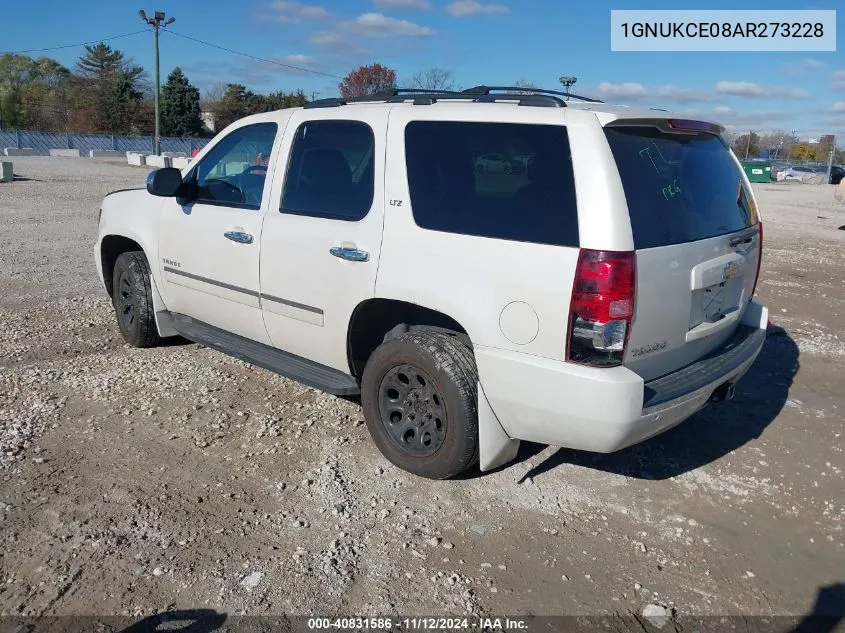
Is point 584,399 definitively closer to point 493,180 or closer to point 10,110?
point 493,180

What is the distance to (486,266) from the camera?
10.9 feet

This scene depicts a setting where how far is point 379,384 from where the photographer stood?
3.94m

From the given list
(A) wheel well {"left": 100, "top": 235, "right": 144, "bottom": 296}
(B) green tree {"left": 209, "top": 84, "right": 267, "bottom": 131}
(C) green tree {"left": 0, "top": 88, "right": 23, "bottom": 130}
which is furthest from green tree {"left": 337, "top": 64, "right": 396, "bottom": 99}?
(A) wheel well {"left": 100, "top": 235, "right": 144, "bottom": 296}

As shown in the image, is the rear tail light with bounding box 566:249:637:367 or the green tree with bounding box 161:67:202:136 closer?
the rear tail light with bounding box 566:249:637:367

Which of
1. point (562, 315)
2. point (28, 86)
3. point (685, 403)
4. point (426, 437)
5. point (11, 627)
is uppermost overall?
point (28, 86)

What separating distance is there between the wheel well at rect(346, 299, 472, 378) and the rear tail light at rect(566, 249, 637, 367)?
70 centimetres

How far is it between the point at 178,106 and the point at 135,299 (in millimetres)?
68129

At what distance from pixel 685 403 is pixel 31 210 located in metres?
16.0

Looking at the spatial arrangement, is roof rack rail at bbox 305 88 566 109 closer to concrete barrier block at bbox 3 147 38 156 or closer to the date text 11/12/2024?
the date text 11/12/2024

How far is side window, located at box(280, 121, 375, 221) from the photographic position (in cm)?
398

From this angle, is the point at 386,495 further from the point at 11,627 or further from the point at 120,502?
the point at 11,627

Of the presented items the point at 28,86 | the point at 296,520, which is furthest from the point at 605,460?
the point at 28,86

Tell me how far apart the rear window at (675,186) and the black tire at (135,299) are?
12.6 feet

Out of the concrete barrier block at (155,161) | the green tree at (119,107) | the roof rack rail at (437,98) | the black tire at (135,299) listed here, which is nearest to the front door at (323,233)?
the roof rack rail at (437,98)
